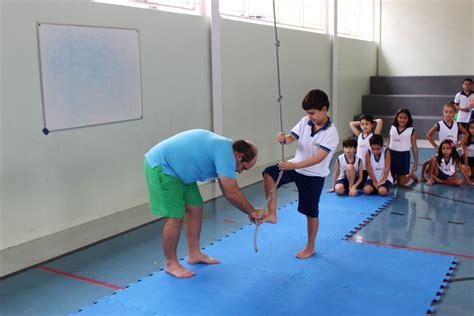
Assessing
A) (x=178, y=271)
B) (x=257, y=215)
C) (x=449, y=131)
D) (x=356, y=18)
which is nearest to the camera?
(x=257, y=215)

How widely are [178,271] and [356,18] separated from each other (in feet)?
30.2

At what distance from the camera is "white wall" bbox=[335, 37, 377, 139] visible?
977 cm

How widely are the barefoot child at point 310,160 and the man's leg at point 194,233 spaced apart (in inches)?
19.6

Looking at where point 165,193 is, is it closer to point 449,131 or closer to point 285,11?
point 449,131

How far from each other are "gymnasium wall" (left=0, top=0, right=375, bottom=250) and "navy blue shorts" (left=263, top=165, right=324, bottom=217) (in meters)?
1.78

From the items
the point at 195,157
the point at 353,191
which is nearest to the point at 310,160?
the point at 195,157

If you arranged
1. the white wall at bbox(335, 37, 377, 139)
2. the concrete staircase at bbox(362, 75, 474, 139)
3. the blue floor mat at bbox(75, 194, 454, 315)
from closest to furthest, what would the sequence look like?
the blue floor mat at bbox(75, 194, 454, 315)
the white wall at bbox(335, 37, 377, 139)
the concrete staircase at bbox(362, 75, 474, 139)

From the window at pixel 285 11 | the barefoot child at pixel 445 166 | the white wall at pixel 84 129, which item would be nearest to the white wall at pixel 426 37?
the window at pixel 285 11

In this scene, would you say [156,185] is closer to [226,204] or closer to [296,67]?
[226,204]

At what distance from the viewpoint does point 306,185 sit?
378 cm

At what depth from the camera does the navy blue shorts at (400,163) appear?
6176 millimetres

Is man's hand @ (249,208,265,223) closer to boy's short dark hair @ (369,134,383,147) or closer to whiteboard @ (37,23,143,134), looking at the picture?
whiteboard @ (37,23,143,134)

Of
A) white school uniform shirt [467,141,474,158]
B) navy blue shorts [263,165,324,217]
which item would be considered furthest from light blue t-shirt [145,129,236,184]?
white school uniform shirt [467,141,474,158]

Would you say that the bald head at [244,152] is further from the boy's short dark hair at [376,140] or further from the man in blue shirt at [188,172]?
the boy's short dark hair at [376,140]
